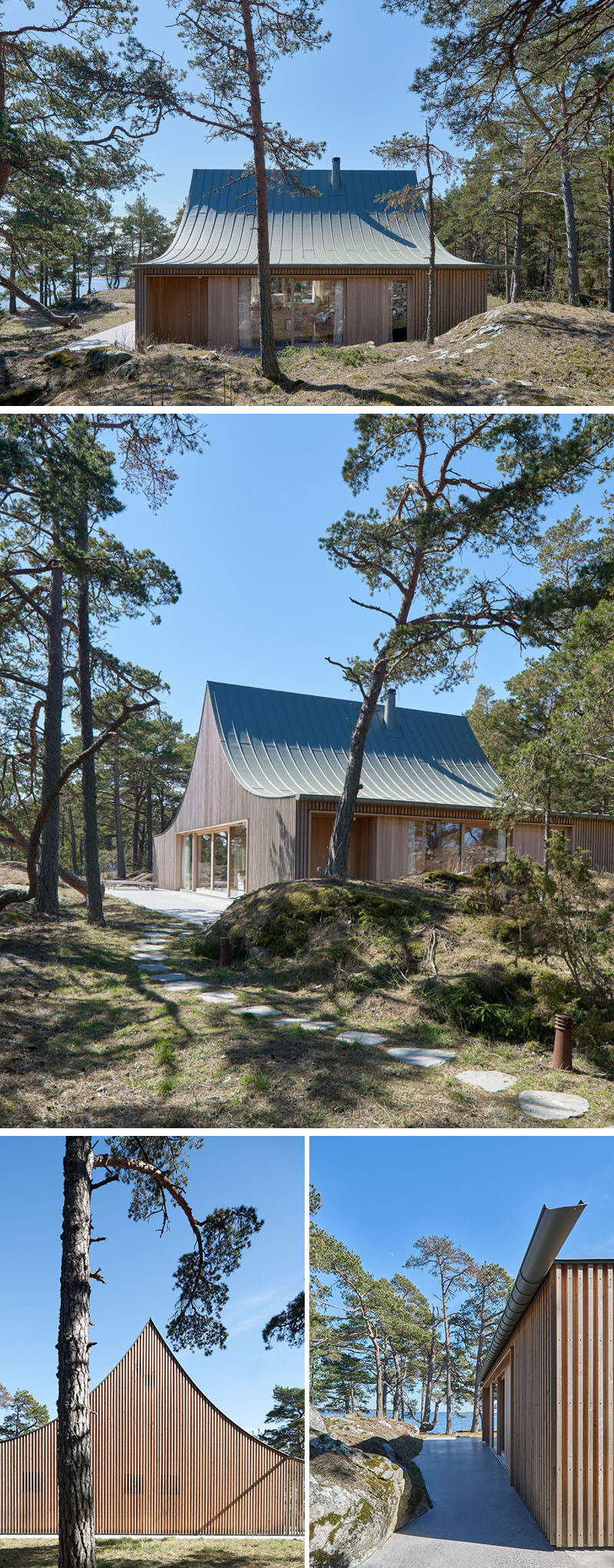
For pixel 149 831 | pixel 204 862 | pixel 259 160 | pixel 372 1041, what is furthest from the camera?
pixel 149 831

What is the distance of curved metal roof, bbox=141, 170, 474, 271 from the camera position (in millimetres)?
16219

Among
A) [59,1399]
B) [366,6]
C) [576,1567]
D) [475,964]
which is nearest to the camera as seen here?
[576,1567]

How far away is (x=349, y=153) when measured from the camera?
1314 cm

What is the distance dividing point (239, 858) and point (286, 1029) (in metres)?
9.71

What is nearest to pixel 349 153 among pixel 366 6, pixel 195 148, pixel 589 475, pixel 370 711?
pixel 195 148

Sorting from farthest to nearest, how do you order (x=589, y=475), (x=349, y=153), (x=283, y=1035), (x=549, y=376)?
(x=349, y=153) < (x=549, y=376) < (x=589, y=475) < (x=283, y=1035)

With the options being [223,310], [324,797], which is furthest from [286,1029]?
[223,310]

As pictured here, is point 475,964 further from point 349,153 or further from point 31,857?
point 349,153

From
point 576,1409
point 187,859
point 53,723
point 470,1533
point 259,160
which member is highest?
point 259,160

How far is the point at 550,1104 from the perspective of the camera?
542 centimetres

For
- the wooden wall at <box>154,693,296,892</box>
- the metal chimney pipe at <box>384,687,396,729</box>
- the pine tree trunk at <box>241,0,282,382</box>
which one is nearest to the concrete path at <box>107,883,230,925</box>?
the wooden wall at <box>154,693,296,892</box>

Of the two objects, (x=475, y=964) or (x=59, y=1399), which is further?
(x=475, y=964)

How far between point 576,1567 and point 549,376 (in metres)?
11.2

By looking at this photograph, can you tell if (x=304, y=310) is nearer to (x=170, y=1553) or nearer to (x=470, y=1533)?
(x=470, y=1533)
